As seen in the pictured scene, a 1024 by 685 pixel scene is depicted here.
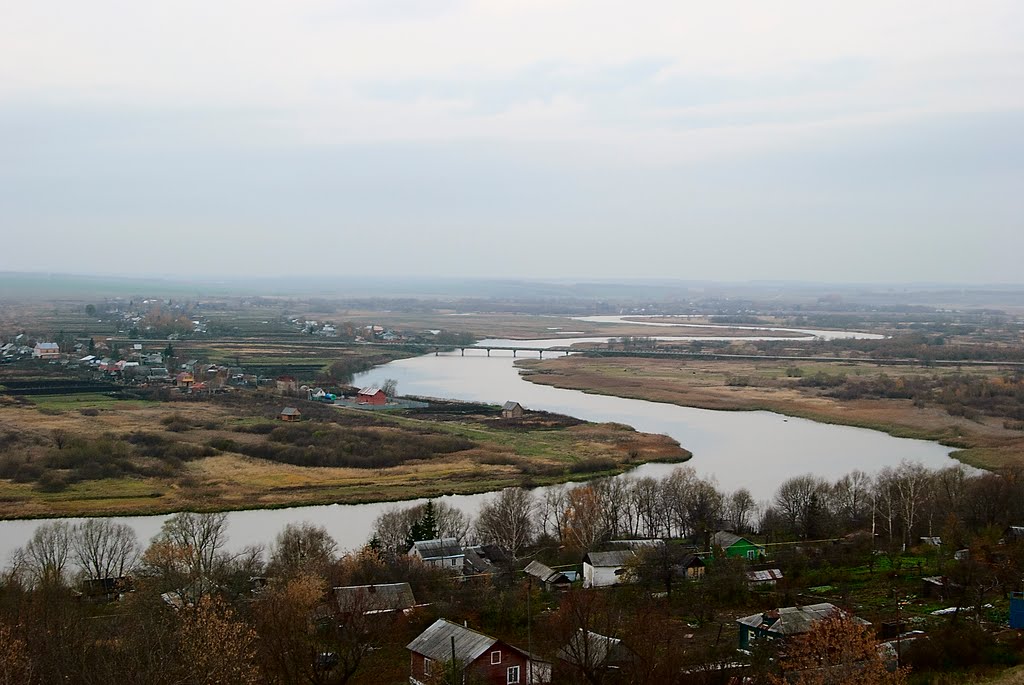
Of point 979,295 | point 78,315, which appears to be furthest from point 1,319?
point 979,295

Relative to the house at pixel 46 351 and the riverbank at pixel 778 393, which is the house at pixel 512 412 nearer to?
the riverbank at pixel 778 393

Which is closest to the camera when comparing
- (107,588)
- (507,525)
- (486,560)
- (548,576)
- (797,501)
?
(107,588)

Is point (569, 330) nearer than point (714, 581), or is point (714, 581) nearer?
point (714, 581)

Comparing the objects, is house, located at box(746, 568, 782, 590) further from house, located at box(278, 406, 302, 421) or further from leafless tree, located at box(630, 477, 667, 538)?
house, located at box(278, 406, 302, 421)

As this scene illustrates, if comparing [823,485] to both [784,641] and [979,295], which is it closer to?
[784,641]

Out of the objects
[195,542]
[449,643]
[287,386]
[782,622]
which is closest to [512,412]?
[287,386]

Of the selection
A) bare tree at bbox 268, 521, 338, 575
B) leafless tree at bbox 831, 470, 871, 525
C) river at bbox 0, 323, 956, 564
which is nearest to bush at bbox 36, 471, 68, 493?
river at bbox 0, 323, 956, 564

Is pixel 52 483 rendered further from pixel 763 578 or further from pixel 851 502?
pixel 851 502

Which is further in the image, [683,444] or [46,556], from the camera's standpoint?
[683,444]
